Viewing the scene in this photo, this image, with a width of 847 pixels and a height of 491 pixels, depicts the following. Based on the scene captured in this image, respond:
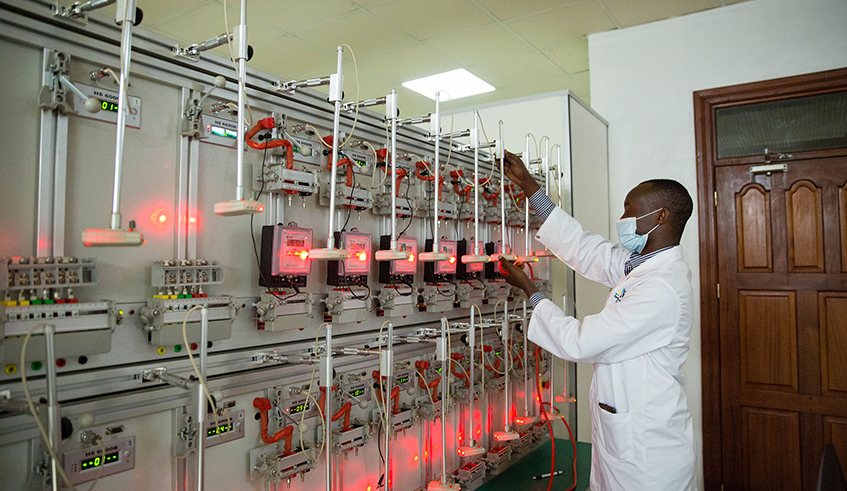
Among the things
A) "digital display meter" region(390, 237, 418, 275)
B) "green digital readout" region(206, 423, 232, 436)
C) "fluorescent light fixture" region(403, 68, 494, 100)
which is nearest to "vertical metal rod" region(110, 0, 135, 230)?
"green digital readout" region(206, 423, 232, 436)

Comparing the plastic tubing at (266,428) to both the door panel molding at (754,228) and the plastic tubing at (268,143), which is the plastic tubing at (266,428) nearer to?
the plastic tubing at (268,143)

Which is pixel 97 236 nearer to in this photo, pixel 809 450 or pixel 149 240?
pixel 149 240

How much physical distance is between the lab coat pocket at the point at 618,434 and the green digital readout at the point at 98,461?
160 centimetres

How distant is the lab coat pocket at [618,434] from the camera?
188 centimetres

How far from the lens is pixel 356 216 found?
84.7 inches

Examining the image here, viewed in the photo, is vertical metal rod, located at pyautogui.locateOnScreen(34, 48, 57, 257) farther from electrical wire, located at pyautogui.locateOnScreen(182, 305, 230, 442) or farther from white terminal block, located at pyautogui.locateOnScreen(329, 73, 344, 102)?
white terminal block, located at pyautogui.locateOnScreen(329, 73, 344, 102)

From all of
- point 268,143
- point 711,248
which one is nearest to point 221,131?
point 268,143

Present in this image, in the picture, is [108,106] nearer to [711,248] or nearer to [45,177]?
[45,177]

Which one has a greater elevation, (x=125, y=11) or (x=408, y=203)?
(x=125, y=11)

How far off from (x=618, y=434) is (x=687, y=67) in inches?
114

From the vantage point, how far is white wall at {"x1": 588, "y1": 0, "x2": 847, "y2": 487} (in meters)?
3.34

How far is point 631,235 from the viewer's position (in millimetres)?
2064

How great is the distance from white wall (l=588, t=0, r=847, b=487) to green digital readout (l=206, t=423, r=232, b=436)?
3.09 meters

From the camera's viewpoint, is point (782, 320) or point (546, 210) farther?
point (782, 320)
